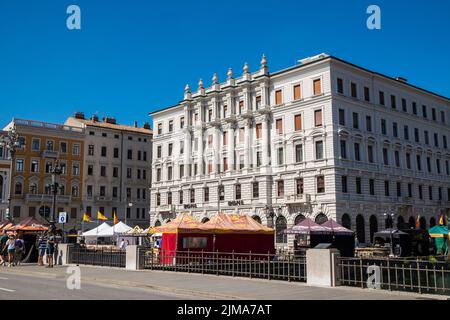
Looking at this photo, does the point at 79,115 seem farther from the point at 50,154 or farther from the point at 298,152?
the point at 298,152

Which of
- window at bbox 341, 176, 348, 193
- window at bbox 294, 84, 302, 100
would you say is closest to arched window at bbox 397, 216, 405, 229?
window at bbox 341, 176, 348, 193

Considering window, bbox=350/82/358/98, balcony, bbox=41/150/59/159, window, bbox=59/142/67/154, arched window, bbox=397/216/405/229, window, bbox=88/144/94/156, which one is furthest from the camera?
window, bbox=88/144/94/156

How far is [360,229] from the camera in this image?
4809cm

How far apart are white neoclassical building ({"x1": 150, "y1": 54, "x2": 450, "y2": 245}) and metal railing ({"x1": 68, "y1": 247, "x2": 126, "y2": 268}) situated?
25770mm

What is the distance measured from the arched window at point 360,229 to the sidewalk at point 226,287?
1222 inches

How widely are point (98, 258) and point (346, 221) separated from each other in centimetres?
2808

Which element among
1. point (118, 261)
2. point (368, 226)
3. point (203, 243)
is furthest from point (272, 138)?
point (118, 261)

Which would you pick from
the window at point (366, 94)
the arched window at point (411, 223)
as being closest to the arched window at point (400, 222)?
the arched window at point (411, 223)

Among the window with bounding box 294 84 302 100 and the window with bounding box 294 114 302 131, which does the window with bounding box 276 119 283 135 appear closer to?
the window with bounding box 294 114 302 131

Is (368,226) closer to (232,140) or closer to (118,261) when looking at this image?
(232,140)

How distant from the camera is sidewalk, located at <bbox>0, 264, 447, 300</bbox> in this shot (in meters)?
13.5

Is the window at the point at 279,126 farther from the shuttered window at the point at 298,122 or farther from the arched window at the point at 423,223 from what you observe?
the arched window at the point at 423,223

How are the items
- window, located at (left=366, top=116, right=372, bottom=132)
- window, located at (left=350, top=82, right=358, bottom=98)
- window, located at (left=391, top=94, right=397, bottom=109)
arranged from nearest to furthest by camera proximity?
window, located at (left=350, top=82, right=358, bottom=98)
window, located at (left=366, top=116, right=372, bottom=132)
window, located at (left=391, top=94, right=397, bottom=109)
